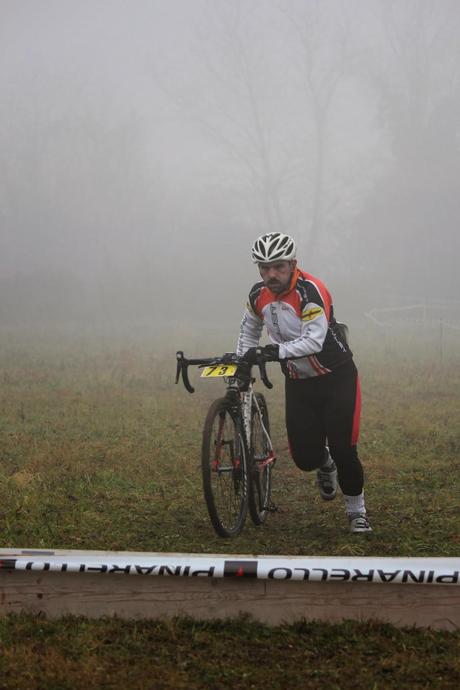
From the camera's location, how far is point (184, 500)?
24.8ft

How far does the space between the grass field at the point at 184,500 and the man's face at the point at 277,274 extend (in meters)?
1.81

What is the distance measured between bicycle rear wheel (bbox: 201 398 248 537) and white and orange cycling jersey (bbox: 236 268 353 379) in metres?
0.59

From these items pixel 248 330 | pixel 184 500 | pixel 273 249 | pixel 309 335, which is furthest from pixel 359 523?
pixel 273 249

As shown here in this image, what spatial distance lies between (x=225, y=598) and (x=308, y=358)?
2.30 meters

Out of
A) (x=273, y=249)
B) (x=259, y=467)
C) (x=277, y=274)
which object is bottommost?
(x=259, y=467)

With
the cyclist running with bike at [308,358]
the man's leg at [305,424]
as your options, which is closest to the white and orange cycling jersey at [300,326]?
the cyclist running with bike at [308,358]

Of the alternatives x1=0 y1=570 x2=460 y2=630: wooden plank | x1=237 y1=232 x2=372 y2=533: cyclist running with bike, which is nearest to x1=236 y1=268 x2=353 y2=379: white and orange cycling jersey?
x1=237 y1=232 x2=372 y2=533: cyclist running with bike

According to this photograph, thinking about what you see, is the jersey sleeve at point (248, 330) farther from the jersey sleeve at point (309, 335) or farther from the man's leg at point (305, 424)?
the jersey sleeve at point (309, 335)

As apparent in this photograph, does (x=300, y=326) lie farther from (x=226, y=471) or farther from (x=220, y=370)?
(x=226, y=471)

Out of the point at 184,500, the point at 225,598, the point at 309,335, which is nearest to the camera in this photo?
the point at 225,598

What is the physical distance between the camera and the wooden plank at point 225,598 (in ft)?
14.1

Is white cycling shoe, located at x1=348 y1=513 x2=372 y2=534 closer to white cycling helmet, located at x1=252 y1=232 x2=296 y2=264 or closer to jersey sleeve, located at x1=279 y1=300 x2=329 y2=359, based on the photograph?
jersey sleeve, located at x1=279 y1=300 x2=329 y2=359

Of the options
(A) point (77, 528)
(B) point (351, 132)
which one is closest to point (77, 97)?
(B) point (351, 132)

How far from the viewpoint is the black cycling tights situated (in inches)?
244
